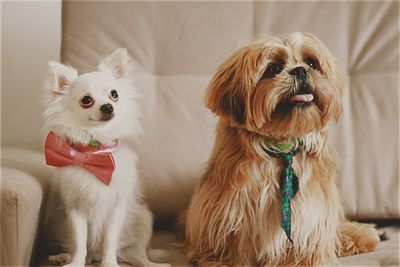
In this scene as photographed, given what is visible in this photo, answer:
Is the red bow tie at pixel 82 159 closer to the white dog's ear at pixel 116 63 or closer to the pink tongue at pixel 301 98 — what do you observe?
the white dog's ear at pixel 116 63

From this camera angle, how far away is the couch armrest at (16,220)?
51.3 inches

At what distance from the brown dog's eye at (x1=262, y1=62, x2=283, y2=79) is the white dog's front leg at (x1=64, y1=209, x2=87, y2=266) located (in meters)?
0.64

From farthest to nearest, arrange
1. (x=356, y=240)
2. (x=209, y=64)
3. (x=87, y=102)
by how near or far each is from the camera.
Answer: (x=209, y=64), (x=356, y=240), (x=87, y=102)

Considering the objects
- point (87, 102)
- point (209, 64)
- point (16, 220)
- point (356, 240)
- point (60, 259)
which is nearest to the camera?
point (16, 220)

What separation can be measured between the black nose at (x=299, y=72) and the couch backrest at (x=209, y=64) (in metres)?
0.60

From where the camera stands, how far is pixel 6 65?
2305 millimetres

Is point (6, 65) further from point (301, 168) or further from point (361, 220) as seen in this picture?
point (361, 220)

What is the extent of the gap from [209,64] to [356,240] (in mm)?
802

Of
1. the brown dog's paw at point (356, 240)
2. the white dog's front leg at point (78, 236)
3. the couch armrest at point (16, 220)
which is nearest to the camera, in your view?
the couch armrest at point (16, 220)

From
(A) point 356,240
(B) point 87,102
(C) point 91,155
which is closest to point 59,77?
(B) point 87,102

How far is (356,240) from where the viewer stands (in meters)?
1.67

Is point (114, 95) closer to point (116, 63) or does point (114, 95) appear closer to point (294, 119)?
point (116, 63)

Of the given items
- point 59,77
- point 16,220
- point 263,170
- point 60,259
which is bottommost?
point 60,259

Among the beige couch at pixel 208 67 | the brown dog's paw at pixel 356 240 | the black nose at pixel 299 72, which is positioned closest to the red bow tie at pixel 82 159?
the beige couch at pixel 208 67
